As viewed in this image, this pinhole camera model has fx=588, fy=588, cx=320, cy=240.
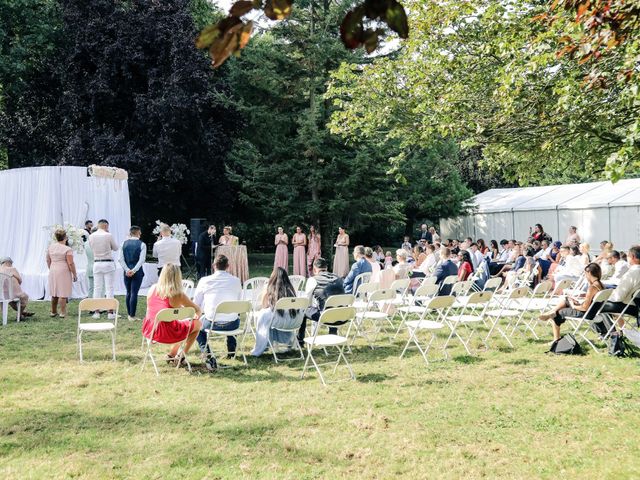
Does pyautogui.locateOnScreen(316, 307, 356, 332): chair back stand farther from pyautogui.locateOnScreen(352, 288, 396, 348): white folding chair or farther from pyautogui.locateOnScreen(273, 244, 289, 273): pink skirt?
pyautogui.locateOnScreen(273, 244, 289, 273): pink skirt

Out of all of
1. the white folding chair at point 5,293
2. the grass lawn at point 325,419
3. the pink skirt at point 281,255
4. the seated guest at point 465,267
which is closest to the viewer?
the grass lawn at point 325,419

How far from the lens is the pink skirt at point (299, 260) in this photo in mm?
18797

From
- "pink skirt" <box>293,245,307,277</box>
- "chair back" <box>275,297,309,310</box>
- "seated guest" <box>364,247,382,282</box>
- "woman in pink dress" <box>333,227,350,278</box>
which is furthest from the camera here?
"pink skirt" <box>293,245,307,277</box>

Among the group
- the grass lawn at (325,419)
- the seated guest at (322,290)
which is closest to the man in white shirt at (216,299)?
the grass lawn at (325,419)

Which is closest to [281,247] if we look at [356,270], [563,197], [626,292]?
[356,270]

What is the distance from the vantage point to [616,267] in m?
10.3

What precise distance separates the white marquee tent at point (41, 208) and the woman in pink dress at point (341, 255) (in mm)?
6634

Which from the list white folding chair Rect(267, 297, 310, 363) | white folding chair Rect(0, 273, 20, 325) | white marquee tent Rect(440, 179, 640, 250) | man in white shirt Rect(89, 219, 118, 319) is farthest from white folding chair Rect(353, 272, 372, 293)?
white marquee tent Rect(440, 179, 640, 250)

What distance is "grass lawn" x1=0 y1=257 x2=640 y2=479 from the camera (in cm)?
414

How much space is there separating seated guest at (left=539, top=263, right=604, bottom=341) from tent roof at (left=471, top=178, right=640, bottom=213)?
590 inches

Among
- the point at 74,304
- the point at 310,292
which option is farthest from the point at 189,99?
the point at 310,292

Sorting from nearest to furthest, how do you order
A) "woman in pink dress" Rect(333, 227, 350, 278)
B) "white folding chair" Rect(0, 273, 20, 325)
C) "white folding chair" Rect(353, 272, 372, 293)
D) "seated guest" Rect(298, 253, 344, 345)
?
"seated guest" Rect(298, 253, 344, 345), "white folding chair" Rect(353, 272, 372, 293), "white folding chair" Rect(0, 273, 20, 325), "woman in pink dress" Rect(333, 227, 350, 278)

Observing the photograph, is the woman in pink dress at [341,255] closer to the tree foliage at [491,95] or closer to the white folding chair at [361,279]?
the tree foliage at [491,95]

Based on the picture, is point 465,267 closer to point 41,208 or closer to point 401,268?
point 401,268
